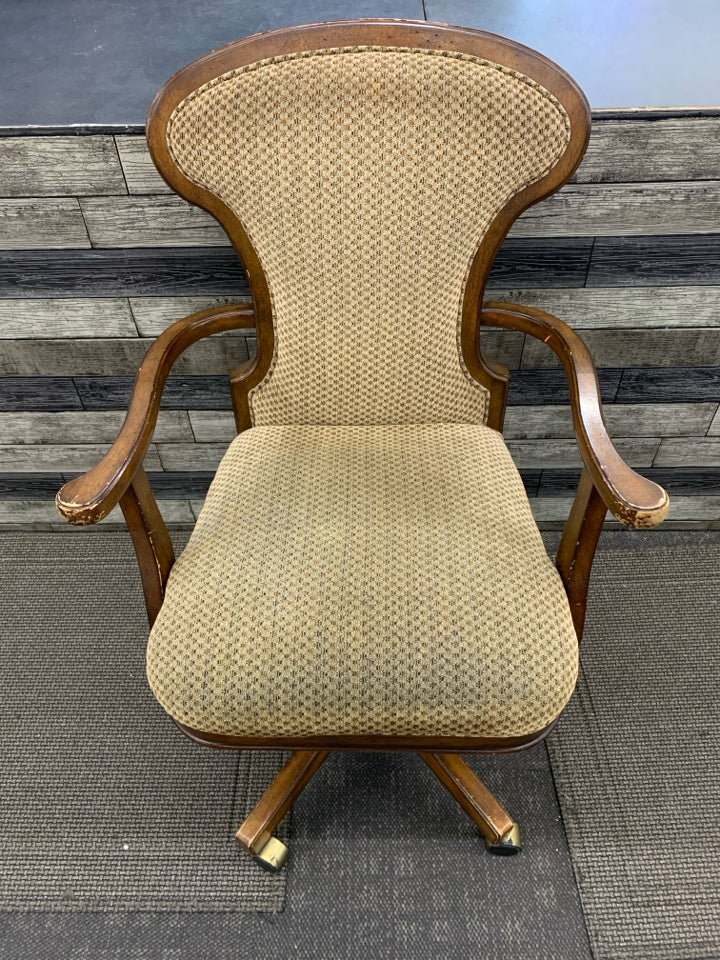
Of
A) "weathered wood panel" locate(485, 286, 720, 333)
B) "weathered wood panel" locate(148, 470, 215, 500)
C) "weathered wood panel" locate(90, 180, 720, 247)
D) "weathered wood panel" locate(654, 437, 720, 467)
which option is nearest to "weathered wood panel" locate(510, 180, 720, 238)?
"weathered wood panel" locate(90, 180, 720, 247)

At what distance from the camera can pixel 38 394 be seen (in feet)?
4.66

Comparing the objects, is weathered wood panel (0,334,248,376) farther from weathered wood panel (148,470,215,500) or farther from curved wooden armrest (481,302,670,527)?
curved wooden armrest (481,302,670,527)

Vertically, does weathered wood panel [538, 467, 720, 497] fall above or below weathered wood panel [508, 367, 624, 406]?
below

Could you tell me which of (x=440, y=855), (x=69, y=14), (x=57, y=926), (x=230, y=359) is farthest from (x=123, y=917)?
(x=69, y=14)

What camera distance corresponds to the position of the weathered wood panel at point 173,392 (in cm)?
138

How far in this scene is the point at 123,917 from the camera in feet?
3.41

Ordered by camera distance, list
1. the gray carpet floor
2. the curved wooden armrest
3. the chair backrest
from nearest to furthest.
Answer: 1. the curved wooden armrest
2. the chair backrest
3. the gray carpet floor

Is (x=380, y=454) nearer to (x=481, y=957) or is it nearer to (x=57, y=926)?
(x=481, y=957)

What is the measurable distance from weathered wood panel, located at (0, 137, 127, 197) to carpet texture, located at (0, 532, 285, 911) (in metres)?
0.84

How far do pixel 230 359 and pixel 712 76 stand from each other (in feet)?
3.12

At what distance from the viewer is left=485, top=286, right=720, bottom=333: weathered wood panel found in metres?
1.22

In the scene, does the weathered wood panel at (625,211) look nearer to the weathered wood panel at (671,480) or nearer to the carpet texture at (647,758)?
the weathered wood panel at (671,480)

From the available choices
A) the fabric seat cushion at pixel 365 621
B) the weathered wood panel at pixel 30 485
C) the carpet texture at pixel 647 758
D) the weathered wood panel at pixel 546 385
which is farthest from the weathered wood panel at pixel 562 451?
the weathered wood panel at pixel 30 485

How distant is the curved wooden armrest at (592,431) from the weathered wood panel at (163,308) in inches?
19.8
